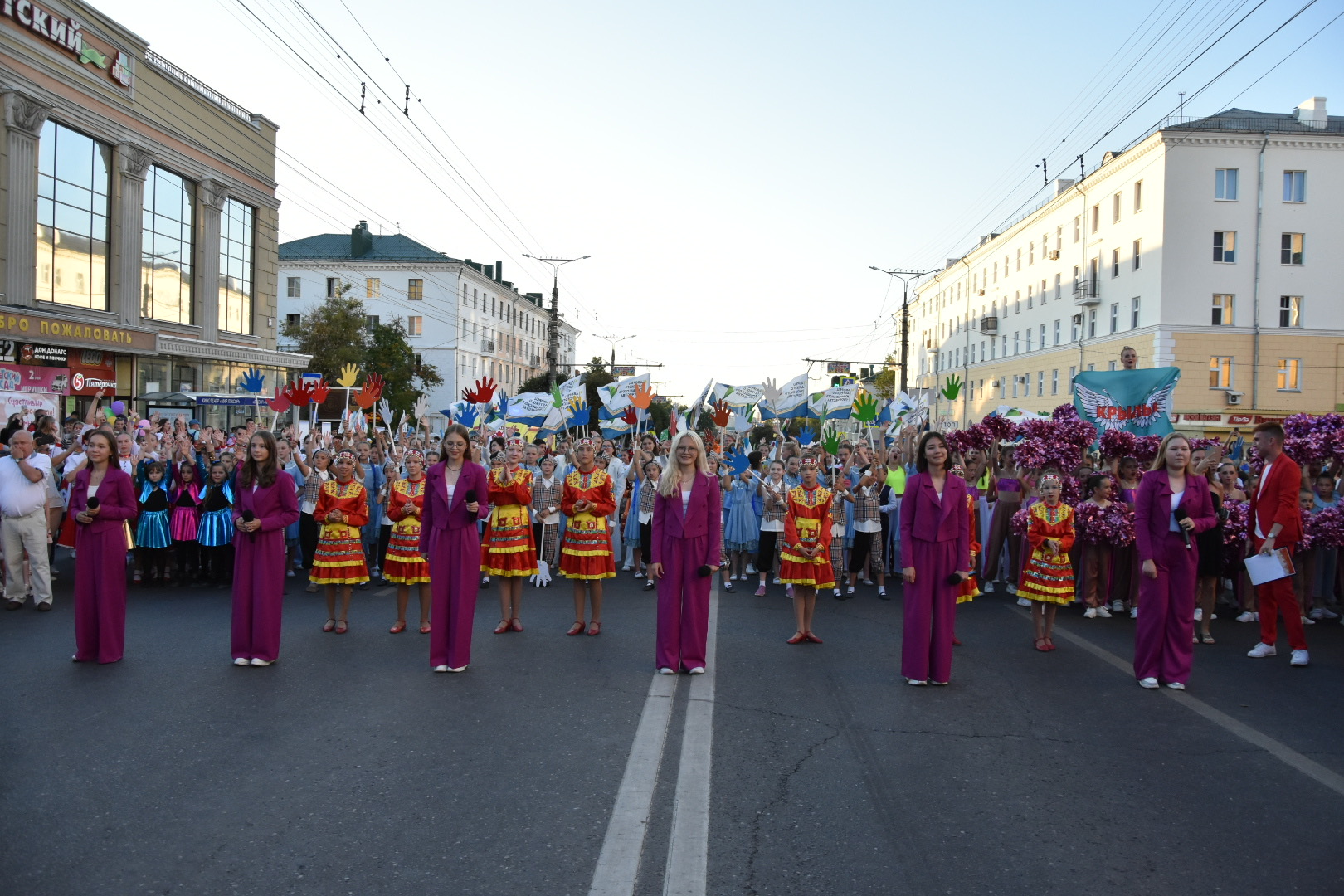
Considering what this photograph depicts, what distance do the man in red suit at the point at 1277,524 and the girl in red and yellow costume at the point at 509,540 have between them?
6.37 m

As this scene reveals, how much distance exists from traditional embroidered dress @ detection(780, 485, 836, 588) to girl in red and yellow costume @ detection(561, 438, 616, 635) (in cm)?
164

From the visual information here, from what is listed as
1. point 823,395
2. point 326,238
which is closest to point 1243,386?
point 823,395

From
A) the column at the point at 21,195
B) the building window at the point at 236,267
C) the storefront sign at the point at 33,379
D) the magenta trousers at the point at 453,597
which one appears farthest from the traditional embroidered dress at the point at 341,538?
the building window at the point at 236,267

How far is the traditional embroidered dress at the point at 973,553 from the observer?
991 cm

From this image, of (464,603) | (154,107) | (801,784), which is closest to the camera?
(801,784)

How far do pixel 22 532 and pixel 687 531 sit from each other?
6.96 meters

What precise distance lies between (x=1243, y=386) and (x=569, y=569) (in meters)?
38.8

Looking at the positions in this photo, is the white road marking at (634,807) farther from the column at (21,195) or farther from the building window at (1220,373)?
the building window at (1220,373)

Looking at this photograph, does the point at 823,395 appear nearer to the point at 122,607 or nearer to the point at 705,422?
the point at 122,607

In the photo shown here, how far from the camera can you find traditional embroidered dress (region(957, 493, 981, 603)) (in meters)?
9.91

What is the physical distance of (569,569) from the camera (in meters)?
9.32

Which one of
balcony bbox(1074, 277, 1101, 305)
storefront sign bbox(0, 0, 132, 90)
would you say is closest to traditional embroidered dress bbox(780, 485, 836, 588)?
storefront sign bbox(0, 0, 132, 90)

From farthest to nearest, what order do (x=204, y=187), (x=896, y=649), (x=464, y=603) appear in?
(x=204, y=187)
(x=896, y=649)
(x=464, y=603)

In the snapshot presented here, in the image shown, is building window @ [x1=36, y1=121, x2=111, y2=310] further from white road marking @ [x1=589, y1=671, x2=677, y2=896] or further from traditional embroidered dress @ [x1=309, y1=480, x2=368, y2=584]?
white road marking @ [x1=589, y1=671, x2=677, y2=896]
